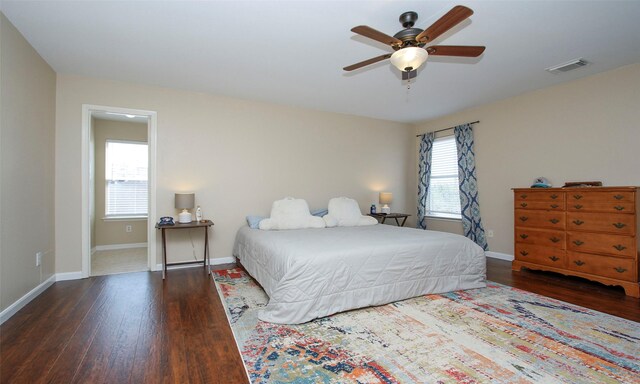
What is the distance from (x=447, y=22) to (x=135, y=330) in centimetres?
305

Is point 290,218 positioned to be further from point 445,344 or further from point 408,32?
point 408,32

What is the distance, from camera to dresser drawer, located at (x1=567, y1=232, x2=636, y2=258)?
9.42ft

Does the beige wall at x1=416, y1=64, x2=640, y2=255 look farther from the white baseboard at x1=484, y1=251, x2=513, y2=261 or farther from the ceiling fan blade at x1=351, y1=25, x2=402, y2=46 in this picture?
the ceiling fan blade at x1=351, y1=25, x2=402, y2=46

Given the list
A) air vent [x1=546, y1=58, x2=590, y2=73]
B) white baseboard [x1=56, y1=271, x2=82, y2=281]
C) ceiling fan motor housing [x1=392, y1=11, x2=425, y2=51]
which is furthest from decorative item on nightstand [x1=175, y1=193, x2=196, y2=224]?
air vent [x1=546, y1=58, x2=590, y2=73]

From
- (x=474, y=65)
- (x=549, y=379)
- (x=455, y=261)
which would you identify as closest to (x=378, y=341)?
(x=549, y=379)

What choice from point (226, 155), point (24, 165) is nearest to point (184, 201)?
A: point (226, 155)

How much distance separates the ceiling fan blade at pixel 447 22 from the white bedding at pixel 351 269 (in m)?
1.72

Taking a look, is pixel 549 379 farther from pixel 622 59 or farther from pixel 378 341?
pixel 622 59

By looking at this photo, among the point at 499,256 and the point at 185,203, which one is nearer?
the point at 185,203

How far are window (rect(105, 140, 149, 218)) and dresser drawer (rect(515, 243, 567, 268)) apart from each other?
635 cm

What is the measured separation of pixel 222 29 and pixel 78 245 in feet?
9.92

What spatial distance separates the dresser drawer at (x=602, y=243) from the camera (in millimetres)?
2871

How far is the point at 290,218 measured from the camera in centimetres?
389

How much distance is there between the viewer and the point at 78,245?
3.43m
